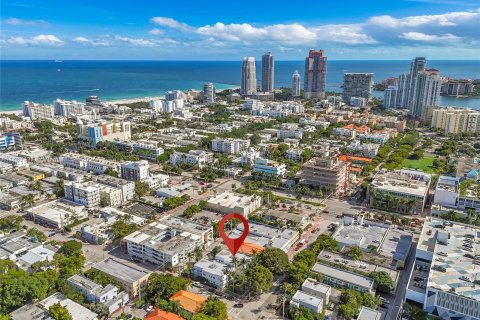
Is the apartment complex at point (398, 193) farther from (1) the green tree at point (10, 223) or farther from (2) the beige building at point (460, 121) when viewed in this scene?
(2) the beige building at point (460, 121)

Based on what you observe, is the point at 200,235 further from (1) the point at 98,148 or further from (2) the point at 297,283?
(1) the point at 98,148

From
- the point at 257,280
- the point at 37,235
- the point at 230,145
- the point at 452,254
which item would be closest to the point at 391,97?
the point at 230,145

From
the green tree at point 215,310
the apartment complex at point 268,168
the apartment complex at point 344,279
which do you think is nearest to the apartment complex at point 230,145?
the apartment complex at point 268,168

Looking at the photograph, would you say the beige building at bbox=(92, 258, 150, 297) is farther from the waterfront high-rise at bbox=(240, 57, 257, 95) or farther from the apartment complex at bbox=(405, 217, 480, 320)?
the waterfront high-rise at bbox=(240, 57, 257, 95)

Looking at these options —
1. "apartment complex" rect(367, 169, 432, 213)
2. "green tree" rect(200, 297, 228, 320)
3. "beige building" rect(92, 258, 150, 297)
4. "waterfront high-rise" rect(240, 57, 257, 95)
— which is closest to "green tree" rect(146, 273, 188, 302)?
"beige building" rect(92, 258, 150, 297)

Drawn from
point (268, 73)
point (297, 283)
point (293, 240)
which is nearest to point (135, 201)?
point (293, 240)

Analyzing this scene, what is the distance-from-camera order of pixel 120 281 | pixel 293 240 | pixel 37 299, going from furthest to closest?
pixel 293 240
pixel 120 281
pixel 37 299

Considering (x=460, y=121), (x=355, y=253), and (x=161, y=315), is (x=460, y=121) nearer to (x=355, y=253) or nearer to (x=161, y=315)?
(x=355, y=253)
